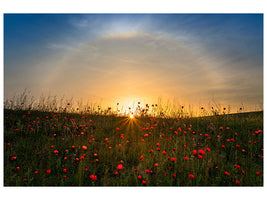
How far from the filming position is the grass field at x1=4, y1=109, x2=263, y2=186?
12.4 feet

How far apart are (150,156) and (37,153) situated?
8.82 feet

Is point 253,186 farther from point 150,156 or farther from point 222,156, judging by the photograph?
point 150,156

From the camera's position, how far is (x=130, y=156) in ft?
15.2

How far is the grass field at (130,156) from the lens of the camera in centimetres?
377

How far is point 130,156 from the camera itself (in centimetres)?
462

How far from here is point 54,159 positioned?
178 inches

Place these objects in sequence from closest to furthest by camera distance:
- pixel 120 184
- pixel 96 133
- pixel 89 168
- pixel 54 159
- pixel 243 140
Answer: pixel 120 184
pixel 89 168
pixel 54 159
pixel 243 140
pixel 96 133

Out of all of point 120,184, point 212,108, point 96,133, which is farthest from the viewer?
point 212,108

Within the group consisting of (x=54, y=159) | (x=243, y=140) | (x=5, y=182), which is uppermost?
(x=243, y=140)

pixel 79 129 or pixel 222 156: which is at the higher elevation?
pixel 79 129

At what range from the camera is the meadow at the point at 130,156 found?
3.77 meters

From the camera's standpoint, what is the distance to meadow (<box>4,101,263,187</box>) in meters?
3.77

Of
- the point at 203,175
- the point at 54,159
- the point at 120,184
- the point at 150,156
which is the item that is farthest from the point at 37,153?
the point at 203,175

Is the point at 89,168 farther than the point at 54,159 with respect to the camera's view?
No
